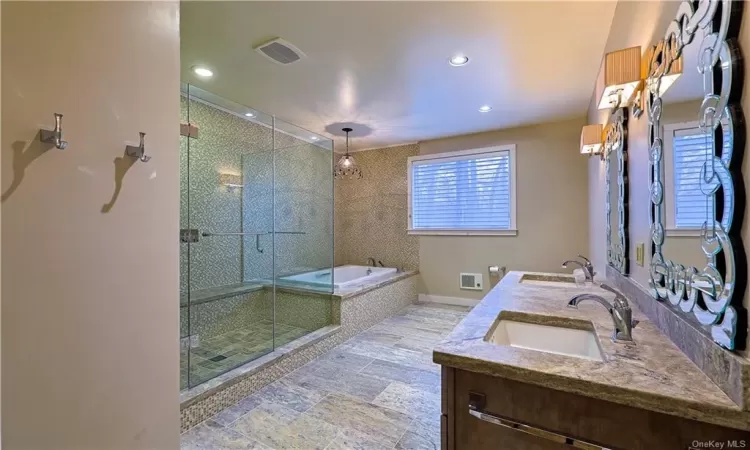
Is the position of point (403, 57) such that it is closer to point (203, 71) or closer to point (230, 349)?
point (203, 71)

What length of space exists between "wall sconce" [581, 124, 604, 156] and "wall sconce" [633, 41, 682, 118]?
33.3 inches

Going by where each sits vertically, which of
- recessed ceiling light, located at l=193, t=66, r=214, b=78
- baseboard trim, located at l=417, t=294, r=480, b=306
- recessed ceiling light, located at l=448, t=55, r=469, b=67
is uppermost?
recessed ceiling light, located at l=448, t=55, r=469, b=67

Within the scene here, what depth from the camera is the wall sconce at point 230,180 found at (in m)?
3.25

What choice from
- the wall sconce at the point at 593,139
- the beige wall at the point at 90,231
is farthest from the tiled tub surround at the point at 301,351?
the wall sconce at the point at 593,139

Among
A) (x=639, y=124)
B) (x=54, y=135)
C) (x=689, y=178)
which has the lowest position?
(x=689, y=178)

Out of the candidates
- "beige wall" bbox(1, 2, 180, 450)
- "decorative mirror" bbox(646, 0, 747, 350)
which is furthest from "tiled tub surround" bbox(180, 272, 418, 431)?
"decorative mirror" bbox(646, 0, 747, 350)

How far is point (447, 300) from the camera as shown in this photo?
458 cm

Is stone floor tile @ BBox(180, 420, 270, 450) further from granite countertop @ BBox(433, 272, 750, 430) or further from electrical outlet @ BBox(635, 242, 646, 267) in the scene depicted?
electrical outlet @ BBox(635, 242, 646, 267)

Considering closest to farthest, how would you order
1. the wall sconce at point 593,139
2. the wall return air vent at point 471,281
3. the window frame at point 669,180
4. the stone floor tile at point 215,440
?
the window frame at point 669,180, the stone floor tile at point 215,440, the wall sconce at point 593,139, the wall return air vent at point 471,281

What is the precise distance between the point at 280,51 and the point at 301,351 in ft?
7.60

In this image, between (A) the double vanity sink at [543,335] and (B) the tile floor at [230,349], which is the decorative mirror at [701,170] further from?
(B) the tile floor at [230,349]

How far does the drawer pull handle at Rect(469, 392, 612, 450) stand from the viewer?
2.56ft

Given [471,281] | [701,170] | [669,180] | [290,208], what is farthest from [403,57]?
Answer: [471,281]

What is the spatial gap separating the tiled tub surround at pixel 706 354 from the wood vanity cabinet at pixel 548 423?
95 millimetres
